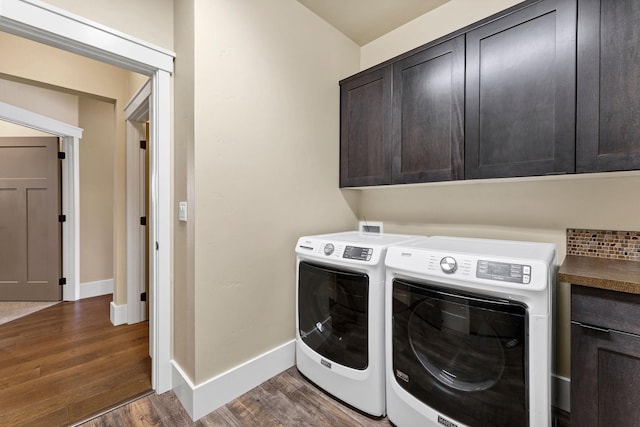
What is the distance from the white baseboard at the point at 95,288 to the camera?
3546 mm

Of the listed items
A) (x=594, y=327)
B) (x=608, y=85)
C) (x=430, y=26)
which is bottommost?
(x=594, y=327)

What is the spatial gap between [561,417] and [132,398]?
2.40m

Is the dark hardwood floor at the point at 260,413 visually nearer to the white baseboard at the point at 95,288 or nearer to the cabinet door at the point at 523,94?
the cabinet door at the point at 523,94

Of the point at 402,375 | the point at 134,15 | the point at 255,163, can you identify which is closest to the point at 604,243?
the point at 402,375

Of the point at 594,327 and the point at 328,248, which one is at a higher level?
the point at 328,248

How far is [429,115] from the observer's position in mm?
1757

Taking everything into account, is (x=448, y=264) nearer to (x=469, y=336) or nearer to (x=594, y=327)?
(x=469, y=336)

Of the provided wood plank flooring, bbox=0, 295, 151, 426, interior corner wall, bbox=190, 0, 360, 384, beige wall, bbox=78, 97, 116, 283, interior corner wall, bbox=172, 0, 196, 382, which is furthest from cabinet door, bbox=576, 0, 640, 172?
beige wall, bbox=78, 97, 116, 283

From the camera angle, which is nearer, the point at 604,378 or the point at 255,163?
the point at 604,378

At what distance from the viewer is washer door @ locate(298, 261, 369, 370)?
153 cm

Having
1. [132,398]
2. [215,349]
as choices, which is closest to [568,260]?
[215,349]

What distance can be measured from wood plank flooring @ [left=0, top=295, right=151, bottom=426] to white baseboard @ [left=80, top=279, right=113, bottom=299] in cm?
61

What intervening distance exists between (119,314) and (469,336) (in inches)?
119

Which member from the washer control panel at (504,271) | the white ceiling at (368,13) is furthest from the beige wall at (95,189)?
the washer control panel at (504,271)
